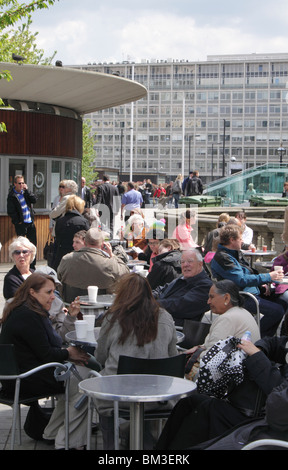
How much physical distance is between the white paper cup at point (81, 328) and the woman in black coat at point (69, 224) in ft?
16.4

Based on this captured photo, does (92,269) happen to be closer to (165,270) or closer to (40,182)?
(165,270)

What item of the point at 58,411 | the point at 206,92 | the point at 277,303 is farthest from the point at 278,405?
the point at 206,92

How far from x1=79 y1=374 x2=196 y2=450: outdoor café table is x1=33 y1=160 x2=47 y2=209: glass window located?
1317 centimetres

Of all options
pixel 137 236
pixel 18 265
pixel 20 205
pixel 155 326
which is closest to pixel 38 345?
pixel 155 326

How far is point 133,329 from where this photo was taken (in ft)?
17.7

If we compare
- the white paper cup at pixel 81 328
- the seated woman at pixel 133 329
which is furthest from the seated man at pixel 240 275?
the seated woman at pixel 133 329

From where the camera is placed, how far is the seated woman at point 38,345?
5.87m

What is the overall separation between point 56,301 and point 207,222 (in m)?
10.1

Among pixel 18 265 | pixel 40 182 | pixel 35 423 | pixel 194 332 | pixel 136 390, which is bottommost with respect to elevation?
pixel 35 423

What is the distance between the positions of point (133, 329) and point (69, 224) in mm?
5969

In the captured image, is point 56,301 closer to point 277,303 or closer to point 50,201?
point 277,303

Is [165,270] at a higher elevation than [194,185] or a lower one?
lower

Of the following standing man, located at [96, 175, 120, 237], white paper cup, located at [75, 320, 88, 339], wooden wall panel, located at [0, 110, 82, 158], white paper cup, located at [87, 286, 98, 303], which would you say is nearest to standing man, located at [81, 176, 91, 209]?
standing man, located at [96, 175, 120, 237]
